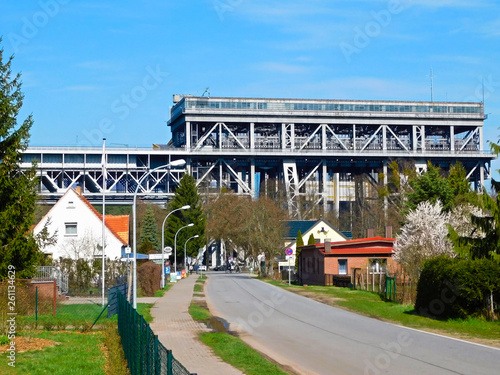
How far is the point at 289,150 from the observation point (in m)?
→ 117

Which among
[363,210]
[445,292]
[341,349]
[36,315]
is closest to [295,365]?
[341,349]

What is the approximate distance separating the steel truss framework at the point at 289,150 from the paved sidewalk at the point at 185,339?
8026 cm

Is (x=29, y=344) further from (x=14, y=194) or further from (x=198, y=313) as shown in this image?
(x=198, y=313)

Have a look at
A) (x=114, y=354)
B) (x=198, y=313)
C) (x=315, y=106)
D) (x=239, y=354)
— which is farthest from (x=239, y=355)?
(x=315, y=106)

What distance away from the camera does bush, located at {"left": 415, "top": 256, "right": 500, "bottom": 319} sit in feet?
80.7

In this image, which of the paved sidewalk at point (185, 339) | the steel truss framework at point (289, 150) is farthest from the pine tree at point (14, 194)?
the steel truss framework at point (289, 150)

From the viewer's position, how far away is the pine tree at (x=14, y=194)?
2523 cm

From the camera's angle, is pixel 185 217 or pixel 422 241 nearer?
pixel 422 241

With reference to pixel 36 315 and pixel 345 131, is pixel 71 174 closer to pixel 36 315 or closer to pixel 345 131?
pixel 345 131

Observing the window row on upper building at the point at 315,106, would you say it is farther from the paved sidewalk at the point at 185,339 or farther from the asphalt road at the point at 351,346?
the asphalt road at the point at 351,346

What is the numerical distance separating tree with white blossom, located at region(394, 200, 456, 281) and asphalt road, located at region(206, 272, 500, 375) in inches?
268

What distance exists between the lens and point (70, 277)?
4519 centimetres

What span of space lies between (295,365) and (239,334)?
7118 mm

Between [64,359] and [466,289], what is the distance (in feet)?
47.8
